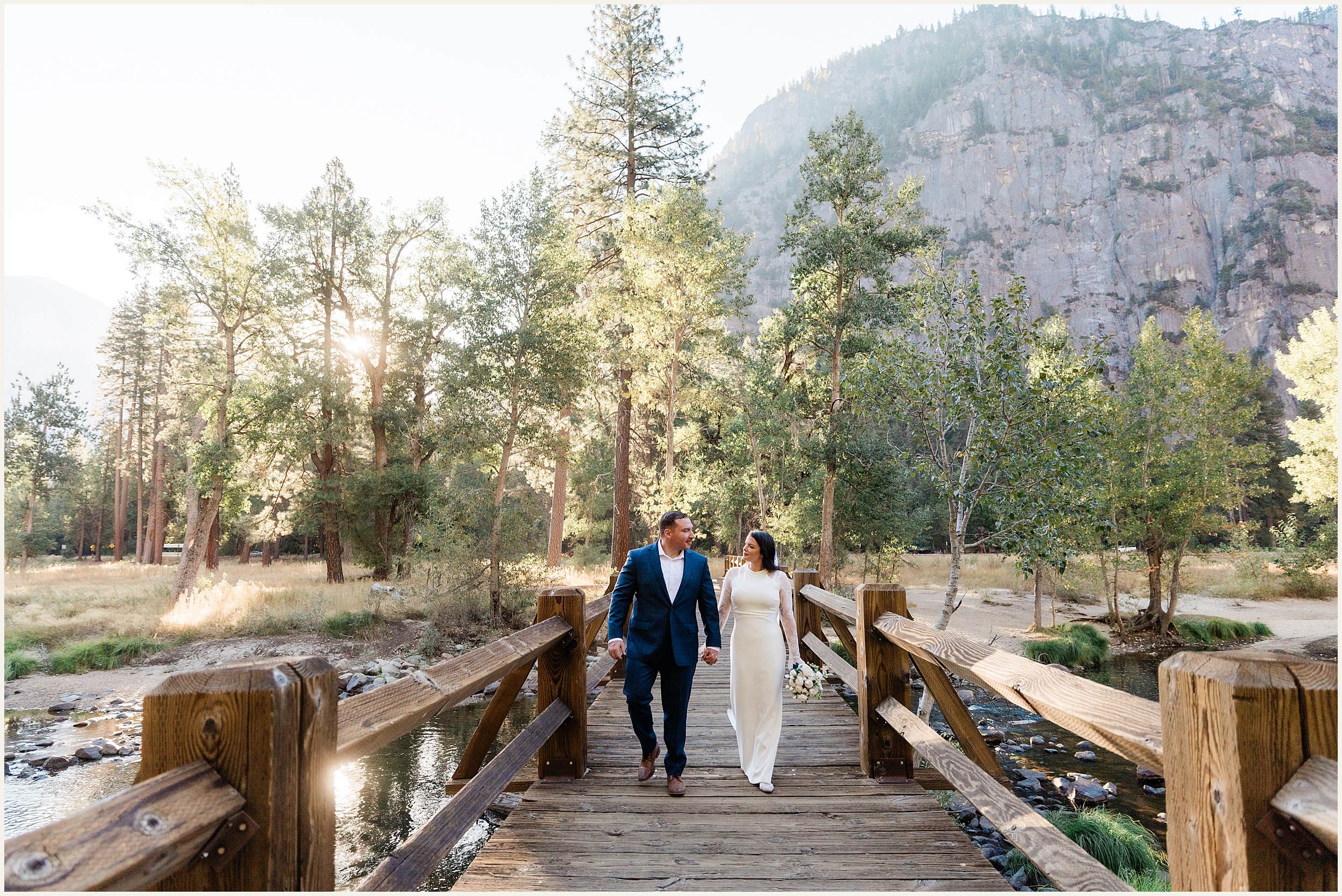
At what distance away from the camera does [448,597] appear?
16.4m

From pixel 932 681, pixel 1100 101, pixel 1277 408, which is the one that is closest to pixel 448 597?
pixel 932 681

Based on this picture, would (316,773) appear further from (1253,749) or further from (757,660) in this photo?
(757,660)

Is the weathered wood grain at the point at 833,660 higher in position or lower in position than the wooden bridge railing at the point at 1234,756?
lower

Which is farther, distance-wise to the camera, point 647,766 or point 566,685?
point 566,685

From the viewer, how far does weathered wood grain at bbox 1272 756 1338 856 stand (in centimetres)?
111

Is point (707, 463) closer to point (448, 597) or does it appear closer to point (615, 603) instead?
point (448, 597)

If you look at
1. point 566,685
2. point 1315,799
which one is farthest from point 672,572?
point 1315,799

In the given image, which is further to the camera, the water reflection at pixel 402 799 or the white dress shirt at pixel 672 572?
the water reflection at pixel 402 799

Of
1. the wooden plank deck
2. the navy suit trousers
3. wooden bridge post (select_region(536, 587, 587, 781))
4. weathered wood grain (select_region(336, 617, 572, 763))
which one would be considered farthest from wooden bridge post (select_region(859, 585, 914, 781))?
weathered wood grain (select_region(336, 617, 572, 763))

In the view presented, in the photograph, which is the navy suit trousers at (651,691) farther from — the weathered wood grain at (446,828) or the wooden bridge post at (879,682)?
the wooden bridge post at (879,682)

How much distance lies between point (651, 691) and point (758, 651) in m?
0.84

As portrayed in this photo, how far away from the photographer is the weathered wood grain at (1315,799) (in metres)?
1.11

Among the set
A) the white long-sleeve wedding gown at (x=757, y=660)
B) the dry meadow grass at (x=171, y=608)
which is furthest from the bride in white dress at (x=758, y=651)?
the dry meadow grass at (x=171, y=608)

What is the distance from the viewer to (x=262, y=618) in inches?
667
